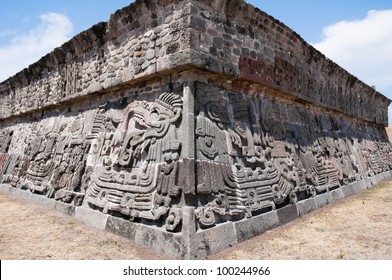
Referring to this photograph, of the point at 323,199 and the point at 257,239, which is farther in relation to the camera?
the point at 323,199

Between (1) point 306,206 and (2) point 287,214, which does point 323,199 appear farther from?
(2) point 287,214

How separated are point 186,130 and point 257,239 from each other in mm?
1670

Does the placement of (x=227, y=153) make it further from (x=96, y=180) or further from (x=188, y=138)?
(x=96, y=180)

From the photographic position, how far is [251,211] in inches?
155

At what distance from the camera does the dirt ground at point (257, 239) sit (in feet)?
10.9

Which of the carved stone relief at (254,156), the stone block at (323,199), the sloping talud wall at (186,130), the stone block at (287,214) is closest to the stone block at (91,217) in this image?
the sloping talud wall at (186,130)

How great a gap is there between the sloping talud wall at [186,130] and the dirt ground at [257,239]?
→ 0.20 metres

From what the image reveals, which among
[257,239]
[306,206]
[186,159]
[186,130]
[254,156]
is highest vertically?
[186,130]

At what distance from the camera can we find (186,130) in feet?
12.0

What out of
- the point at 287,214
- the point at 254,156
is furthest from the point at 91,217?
the point at 287,214

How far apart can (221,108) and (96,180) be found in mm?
2363

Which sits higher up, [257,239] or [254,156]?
[254,156]

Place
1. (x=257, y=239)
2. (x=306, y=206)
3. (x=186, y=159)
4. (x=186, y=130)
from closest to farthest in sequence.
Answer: (x=186, y=159), (x=186, y=130), (x=257, y=239), (x=306, y=206)
